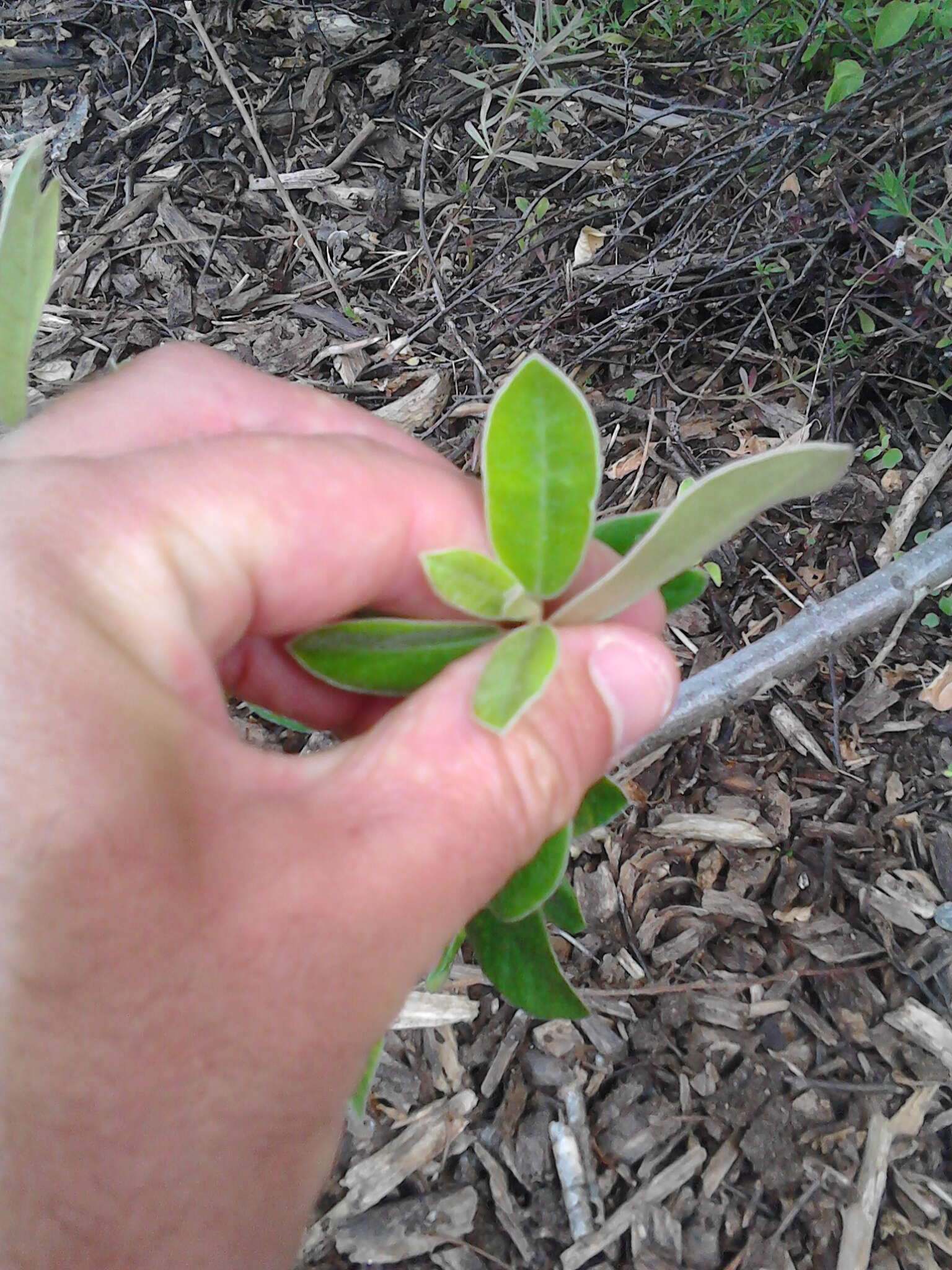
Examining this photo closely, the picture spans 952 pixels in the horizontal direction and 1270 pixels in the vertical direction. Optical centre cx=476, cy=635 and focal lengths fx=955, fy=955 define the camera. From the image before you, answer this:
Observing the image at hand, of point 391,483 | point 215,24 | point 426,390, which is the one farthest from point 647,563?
point 215,24

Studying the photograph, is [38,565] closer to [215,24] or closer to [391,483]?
[391,483]

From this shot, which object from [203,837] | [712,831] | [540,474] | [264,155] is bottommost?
[712,831]

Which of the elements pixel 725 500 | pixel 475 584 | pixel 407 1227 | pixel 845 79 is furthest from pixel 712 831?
pixel 845 79

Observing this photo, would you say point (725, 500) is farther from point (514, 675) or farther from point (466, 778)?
point (466, 778)

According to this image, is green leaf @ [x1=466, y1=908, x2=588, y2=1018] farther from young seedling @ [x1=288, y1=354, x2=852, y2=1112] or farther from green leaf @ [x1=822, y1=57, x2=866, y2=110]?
green leaf @ [x1=822, y1=57, x2=866, y2=110]

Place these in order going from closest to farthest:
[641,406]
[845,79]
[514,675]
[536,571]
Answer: [514,675], [536,571], [845,79], [641,406]

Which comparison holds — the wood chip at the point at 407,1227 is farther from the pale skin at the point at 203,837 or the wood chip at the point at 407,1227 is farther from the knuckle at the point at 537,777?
the knuckle at the point at 537,777

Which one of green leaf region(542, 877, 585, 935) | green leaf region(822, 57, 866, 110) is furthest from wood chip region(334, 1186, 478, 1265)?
green leaf region(822, 57, 866, 110)
